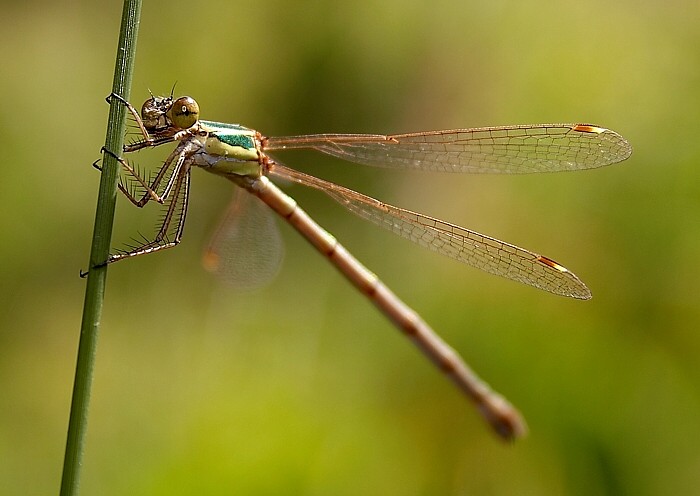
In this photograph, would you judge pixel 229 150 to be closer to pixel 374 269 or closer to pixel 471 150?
pixel 471 150

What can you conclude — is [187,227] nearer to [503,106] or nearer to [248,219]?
[248,219]

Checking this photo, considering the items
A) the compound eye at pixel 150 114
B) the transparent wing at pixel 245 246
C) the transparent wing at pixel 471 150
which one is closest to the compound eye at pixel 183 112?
the compound eye at pixel 150 114

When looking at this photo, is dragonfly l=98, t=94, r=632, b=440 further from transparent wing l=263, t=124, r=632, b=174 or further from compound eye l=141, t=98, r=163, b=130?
compound eye l=141, t=98, r=163, b=130

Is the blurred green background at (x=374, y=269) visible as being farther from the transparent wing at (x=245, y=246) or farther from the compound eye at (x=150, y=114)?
the compound eye at (x=150, y=114)

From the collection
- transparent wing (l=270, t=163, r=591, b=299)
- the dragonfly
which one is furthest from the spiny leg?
transparent wing (l=270, t=163, r=591, b=299)

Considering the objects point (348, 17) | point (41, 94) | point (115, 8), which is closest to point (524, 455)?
point (348, 17)

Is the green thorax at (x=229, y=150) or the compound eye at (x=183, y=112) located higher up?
the compound eye at (x=183, y=112)
